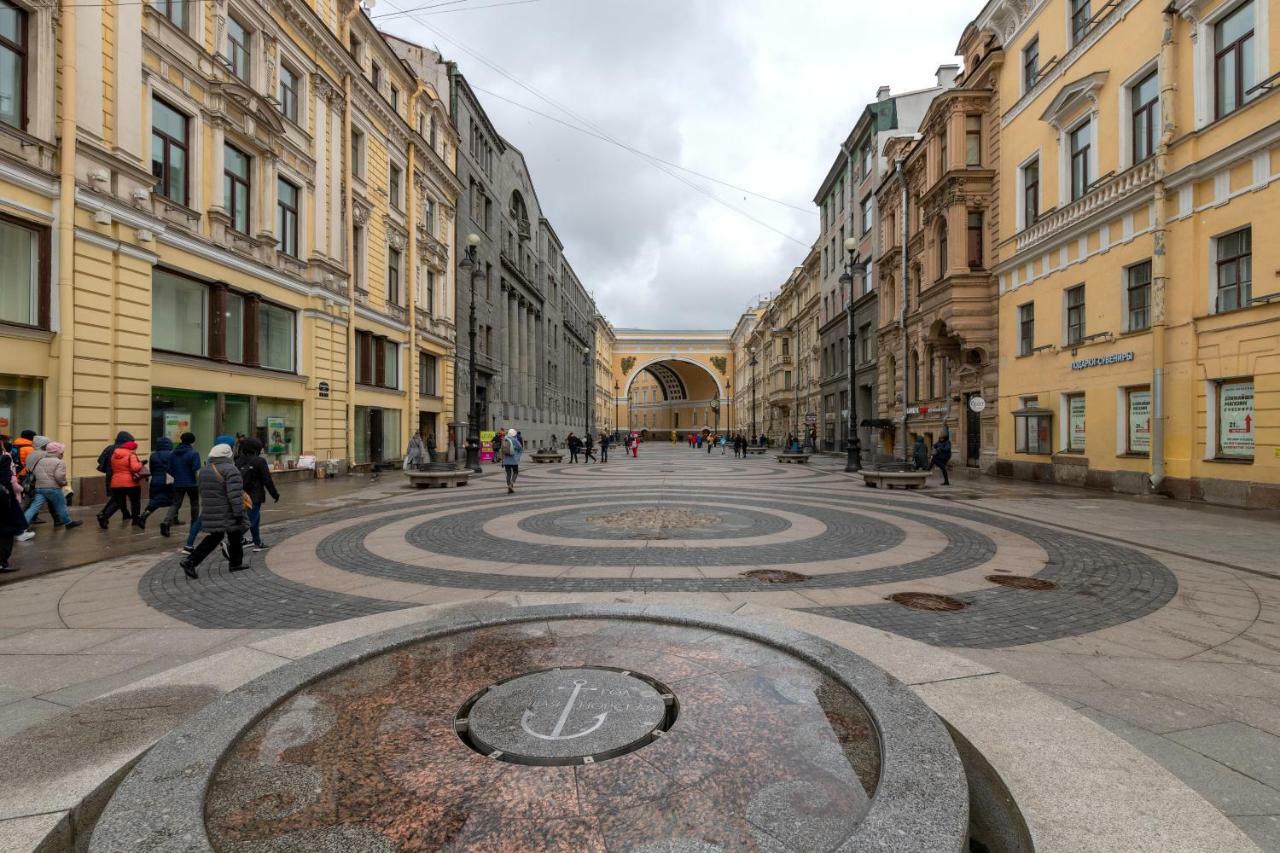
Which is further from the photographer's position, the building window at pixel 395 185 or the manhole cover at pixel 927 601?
the building window at pixel 395 185

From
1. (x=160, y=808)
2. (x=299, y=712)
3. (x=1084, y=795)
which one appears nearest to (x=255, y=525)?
(x=299, y=712)

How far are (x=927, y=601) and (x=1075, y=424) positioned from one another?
16.9 meters

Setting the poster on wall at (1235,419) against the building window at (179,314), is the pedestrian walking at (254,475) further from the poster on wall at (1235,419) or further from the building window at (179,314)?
the poster on wall at (1235,419)

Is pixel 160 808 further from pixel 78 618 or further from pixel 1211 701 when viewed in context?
pixel 1211 701

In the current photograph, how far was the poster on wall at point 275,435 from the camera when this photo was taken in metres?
19.3

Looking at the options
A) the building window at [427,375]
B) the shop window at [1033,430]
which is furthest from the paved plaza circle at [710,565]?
the building window at [427,375]

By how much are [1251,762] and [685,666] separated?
2.82 meters

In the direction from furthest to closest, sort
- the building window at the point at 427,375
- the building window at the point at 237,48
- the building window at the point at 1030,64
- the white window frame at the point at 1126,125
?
1. the building window at the point at 427,375
2. the building window at the point at 1030,64
3. the building window at the point at 237,48
4. the white window frame at the point at 1126,125

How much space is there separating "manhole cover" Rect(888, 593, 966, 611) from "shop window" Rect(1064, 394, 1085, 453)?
1623cm

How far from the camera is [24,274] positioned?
12.0 meters

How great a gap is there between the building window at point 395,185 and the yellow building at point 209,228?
0.13 m

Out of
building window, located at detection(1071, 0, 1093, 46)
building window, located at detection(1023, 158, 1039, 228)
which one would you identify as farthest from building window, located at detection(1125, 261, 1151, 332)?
building window, located at detection(1071, 0, 1093, 46)

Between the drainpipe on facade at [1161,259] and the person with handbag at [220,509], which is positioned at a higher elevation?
the drainpipe on facade at [1161,259]

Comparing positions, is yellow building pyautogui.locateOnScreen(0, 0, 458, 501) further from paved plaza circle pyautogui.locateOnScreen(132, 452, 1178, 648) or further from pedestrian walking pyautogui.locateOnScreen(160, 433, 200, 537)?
paved plaza circle pyautogui.locateOnScreen(132, 452, 1178, 648)
